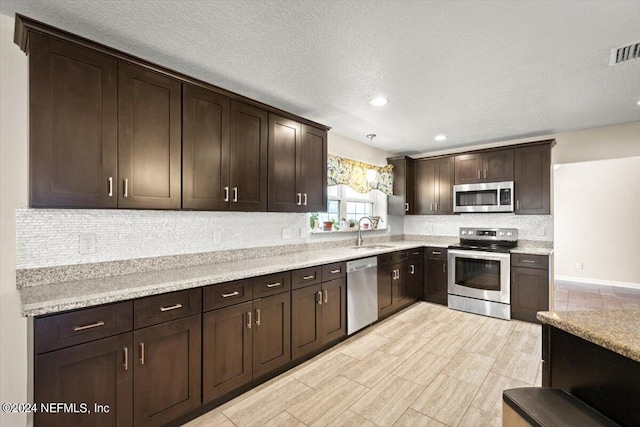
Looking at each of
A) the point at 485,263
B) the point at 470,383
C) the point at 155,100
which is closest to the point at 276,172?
the point at 155,100

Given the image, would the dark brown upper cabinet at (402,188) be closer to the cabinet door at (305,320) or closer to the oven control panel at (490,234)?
the oven control panel at (490,234)

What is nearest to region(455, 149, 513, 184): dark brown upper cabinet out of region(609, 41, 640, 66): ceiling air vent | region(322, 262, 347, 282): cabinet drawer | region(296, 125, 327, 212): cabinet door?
region(609, 41, 640, 66): ceiling air vent

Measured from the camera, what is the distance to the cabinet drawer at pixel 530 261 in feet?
12.3

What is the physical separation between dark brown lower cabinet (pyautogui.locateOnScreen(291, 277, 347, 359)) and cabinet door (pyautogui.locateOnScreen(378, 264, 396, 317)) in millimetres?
730

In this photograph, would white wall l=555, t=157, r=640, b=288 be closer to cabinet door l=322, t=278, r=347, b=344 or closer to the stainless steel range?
the stainless steel range

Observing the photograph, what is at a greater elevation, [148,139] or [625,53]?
[625,53]

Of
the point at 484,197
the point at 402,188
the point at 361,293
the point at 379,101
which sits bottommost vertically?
the point at 361,293

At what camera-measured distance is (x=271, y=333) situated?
247 centimetres

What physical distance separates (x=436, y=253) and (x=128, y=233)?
414cm

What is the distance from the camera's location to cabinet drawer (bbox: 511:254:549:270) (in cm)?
376

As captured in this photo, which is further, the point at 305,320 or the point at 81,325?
the point at 305,320

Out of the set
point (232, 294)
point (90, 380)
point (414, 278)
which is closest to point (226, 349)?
point (232, 294)

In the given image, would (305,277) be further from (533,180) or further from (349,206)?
(533,180)

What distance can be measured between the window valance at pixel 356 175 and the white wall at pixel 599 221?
10.8 feet
